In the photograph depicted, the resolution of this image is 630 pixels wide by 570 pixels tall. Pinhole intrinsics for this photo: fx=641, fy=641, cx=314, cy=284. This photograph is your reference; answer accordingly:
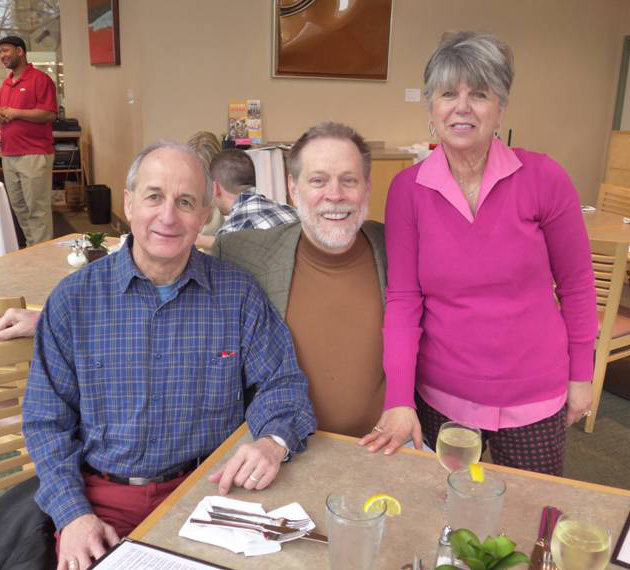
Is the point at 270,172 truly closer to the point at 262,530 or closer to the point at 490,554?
the point at 262,530

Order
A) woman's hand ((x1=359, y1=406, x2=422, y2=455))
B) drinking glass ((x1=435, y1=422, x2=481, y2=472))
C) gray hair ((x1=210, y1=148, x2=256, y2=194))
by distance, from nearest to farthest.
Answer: drinking glass ((x1=435, y1=422, x2=481, y2=472))
woman's hand ((x1=359, y1=406, x2=422, y2=455))
gray hair ((x1=210, y1=148, x2=256, y2=194))

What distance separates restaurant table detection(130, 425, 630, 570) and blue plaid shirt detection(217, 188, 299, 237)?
4.15 feet

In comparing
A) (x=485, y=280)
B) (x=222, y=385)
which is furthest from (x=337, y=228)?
(x=222, y=385)

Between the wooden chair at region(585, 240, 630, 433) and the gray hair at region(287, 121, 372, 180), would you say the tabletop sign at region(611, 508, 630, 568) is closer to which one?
the gray hair at region(287, 121, 372, 180)

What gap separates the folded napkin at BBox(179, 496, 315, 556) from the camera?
103 cm

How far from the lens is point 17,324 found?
4.88ft

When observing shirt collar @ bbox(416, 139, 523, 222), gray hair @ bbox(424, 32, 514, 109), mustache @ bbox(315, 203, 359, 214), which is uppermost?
gray hair @ bbox(424, 32, 514, 109)

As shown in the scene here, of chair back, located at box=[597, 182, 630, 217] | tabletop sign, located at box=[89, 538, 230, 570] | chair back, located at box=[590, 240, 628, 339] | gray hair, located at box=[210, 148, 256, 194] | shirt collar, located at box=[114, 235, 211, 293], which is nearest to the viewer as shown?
tabletop sign, located at box=[89, 538, 230, 570]

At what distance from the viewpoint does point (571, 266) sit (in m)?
1.63

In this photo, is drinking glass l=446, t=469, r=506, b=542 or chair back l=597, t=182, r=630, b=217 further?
chair back l=597, t=182, r=630, b=217

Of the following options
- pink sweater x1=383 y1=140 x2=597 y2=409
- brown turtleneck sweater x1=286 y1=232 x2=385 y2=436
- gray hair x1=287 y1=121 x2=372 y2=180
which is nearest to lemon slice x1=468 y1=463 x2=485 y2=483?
pink sweater x1=383 y1=140 x2=597 y2=409

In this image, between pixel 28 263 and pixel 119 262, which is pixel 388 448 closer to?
pixel 119 262

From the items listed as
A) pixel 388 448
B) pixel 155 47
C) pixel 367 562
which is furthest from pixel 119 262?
pixel 155 47

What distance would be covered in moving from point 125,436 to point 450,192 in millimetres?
956
